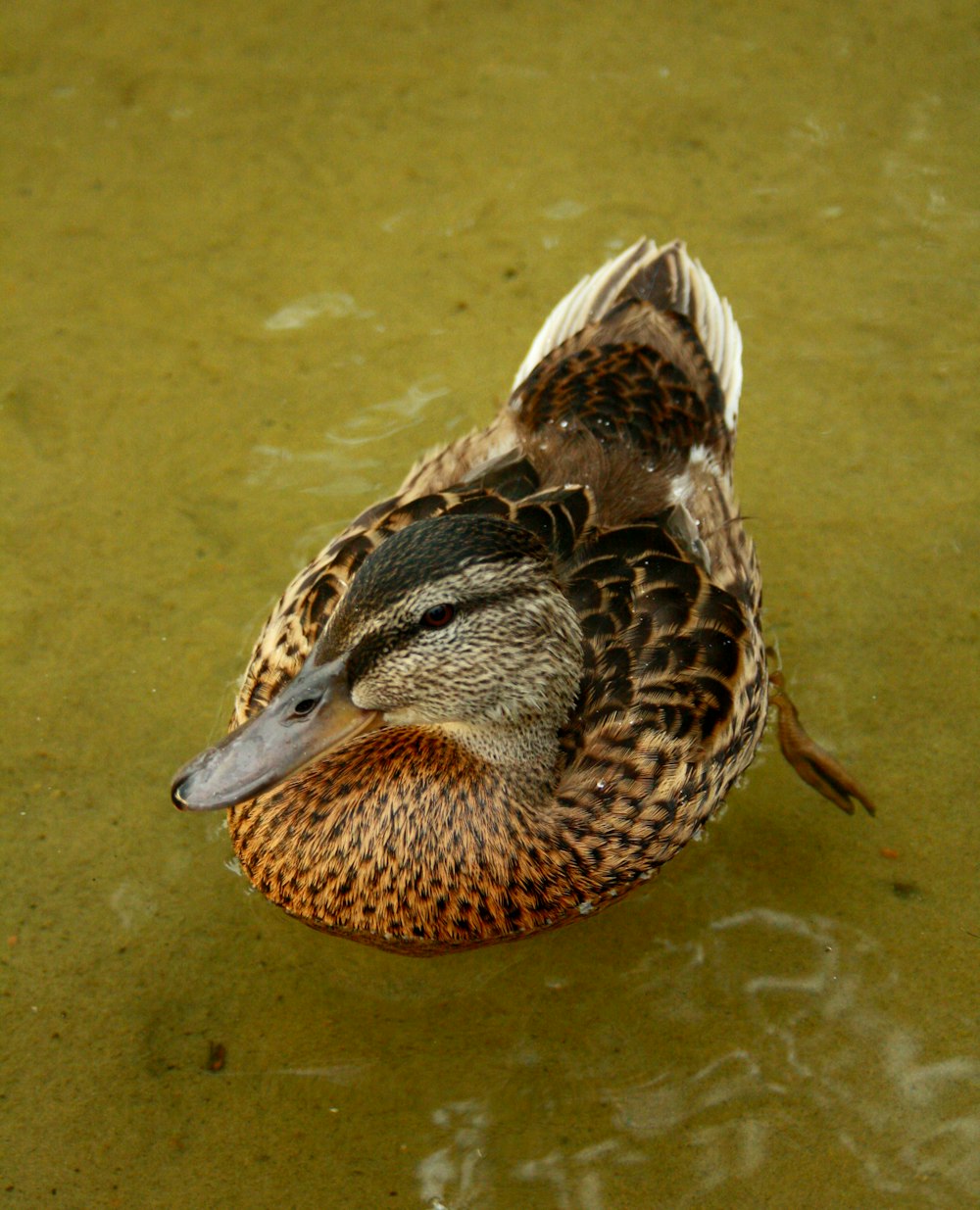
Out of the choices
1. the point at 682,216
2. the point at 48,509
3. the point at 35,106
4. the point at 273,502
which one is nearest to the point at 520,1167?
the point at 273,502

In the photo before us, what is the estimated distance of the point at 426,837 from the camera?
3.48 m

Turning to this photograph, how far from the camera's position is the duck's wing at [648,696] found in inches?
138

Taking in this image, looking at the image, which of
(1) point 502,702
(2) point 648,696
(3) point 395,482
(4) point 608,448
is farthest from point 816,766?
(3) point 395,482

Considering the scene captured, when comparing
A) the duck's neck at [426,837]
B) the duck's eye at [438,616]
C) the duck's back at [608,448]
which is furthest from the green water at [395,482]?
the duck's eye at [438,616]

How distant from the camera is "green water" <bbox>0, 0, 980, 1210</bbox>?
3586 millimetres

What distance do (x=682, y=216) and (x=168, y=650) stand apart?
2910 millimetres

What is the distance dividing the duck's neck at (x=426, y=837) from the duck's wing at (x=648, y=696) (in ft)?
0.40

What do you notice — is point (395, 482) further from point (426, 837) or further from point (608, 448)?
point (426, 837)

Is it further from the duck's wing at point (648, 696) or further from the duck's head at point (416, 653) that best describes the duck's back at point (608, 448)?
the duck's head at point (416, 653)

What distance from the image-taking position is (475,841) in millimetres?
3477

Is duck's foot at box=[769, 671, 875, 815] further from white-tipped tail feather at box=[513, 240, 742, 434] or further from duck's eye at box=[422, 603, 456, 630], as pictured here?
duck's eye at box=[422, 603, 456, 630]

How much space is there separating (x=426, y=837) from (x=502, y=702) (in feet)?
1.48


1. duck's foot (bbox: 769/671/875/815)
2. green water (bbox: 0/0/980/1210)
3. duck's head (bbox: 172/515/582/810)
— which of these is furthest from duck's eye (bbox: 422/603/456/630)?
duck's foot (bbox: 769/671/875/815)

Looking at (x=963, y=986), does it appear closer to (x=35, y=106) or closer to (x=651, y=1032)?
(x=651, y=1032)
